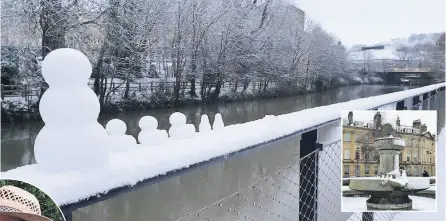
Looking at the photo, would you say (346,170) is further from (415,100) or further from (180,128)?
(415,100)

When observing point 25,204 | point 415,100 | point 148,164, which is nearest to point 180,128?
point 148,164

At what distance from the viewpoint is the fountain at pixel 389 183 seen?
0.85 meters

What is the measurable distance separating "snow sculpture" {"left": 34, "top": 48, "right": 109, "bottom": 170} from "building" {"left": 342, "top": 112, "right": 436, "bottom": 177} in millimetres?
503

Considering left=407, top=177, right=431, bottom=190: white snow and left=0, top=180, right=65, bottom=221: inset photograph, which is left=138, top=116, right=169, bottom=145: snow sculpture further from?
left=407, top=177, right=431, bottom=190: white snow

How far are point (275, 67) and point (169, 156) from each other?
461 inches

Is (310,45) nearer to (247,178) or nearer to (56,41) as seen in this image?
(56,41)

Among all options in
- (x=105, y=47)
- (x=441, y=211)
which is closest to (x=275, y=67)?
(x=105, y=47)

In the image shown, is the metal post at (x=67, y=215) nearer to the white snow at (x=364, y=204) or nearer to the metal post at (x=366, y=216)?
the white snow at (x=364, y=204)

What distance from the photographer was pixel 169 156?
0.54 meters

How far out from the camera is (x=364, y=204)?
2.84ft

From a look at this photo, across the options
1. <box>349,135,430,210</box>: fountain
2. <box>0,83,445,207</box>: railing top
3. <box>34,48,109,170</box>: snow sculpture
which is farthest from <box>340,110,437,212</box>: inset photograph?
<box>34,48,109,170</box>: snow sculpture

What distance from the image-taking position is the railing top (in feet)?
1.44

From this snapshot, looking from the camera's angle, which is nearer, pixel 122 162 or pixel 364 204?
pixel 122 162

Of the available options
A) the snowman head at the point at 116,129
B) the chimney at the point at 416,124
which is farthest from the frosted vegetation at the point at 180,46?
the snowman head at the point at 116,129
